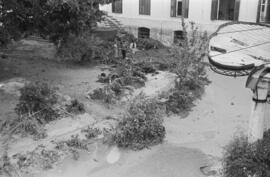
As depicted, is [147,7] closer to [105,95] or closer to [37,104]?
[105,95]

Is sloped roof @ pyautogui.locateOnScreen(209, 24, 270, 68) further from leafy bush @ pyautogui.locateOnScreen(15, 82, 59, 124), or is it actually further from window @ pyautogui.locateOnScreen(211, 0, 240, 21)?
window @ pyautogui.locateOnScreen(211, 0, 240, 21)

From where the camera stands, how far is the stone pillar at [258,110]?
4.47 meters

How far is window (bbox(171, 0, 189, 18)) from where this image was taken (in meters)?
17.8

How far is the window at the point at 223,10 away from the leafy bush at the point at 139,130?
33.4 feet

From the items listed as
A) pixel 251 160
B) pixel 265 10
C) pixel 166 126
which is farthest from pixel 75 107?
pixel 265 10

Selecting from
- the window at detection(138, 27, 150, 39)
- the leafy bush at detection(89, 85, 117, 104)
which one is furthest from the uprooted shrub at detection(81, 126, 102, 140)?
the window at detection(138, 27, 150, 39)

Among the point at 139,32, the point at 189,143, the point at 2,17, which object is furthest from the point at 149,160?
the point at 139,32

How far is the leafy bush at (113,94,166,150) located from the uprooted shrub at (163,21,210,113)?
2.00m

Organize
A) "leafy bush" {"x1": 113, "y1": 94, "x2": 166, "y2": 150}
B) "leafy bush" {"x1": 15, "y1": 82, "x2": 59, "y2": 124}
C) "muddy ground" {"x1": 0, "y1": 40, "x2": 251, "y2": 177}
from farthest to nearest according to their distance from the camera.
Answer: "leafy bush" {"x1": 15, "y1": 82, "x2": 59, "y2": 124} → "leafy bush" {"x1": 113, "y1": 94, "x2": 166, "y2": 150} → "muddy ground" {"x1": 0, "y1": 40, "x2": 251, "y2": 177}

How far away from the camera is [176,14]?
18.5 metres

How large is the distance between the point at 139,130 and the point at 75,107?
2572 millimetres

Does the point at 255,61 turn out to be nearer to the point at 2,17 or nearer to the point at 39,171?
the point at 39,171

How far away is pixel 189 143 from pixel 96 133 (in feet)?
7.97

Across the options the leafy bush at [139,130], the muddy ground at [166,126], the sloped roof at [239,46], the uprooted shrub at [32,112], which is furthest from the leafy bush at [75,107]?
the sloped roof at [239,46]
